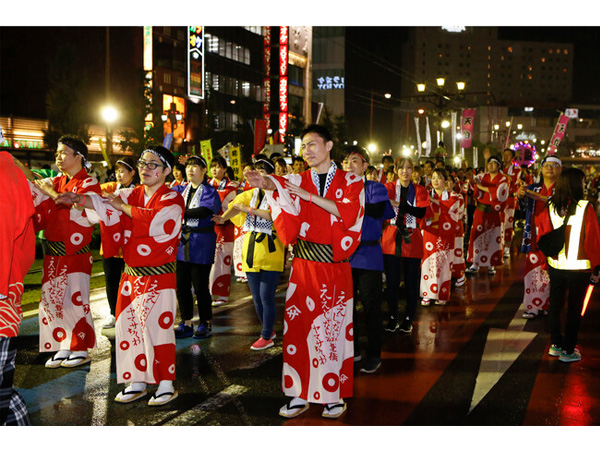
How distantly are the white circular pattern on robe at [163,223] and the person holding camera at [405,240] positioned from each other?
9.12ft

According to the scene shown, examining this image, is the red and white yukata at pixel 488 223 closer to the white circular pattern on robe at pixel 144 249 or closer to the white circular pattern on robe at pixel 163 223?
the white circular pattern on robe at pixel 163 223

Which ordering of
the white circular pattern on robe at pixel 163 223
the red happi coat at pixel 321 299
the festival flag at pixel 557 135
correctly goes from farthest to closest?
the festival flag at pixel 557 135 < the white circular pattern on robe at pixel 163 223 < the red happi coat at pixel 321 299

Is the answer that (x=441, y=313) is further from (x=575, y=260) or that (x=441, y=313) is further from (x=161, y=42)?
(x=161, y=42)

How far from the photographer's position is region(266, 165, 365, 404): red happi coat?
4195 millimetres

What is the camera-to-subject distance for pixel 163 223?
14.9 ft

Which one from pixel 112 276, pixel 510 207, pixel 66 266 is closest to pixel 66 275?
pixel 66 266

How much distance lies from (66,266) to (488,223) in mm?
7673

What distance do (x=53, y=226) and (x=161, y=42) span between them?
3604 centimetres

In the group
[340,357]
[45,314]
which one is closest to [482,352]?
[340,357]

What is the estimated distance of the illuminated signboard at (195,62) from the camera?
2875 centimetres

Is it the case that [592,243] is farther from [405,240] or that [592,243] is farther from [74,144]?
[74,144]

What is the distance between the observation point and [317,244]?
4.25m

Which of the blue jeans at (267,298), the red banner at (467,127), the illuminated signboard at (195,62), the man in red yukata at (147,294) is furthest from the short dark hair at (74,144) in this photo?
the illuminated signboard at (195,62)

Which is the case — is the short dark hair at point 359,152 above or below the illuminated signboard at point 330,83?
below
